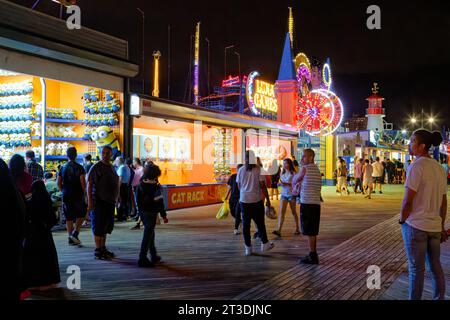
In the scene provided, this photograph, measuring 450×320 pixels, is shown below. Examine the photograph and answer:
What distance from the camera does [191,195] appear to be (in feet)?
53.3

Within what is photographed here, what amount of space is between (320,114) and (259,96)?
542 cm

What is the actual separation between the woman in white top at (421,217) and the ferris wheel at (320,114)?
916 inches

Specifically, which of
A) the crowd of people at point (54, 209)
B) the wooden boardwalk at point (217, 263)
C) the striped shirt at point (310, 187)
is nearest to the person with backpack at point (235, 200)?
the wooden boardwalk at point (217, 263)

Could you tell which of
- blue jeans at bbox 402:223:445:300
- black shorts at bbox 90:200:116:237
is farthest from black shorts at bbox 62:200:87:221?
blue jeans at bbox 402:223:445:300

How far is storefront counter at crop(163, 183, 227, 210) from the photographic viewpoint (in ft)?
49.4

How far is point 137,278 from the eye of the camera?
6.54 m

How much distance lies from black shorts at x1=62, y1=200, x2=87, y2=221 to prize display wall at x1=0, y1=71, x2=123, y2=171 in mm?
3797

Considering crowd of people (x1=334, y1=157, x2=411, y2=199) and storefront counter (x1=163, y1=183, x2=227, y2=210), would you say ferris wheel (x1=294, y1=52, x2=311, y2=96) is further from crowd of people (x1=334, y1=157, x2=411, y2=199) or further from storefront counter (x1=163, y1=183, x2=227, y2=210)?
storefront counter (x1=163, y1=183, x2=227, y2=210)

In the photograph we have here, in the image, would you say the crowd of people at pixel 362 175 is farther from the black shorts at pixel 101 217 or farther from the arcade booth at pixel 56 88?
the black shorts at pixel 101 217

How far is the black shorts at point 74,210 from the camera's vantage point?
898 cm
